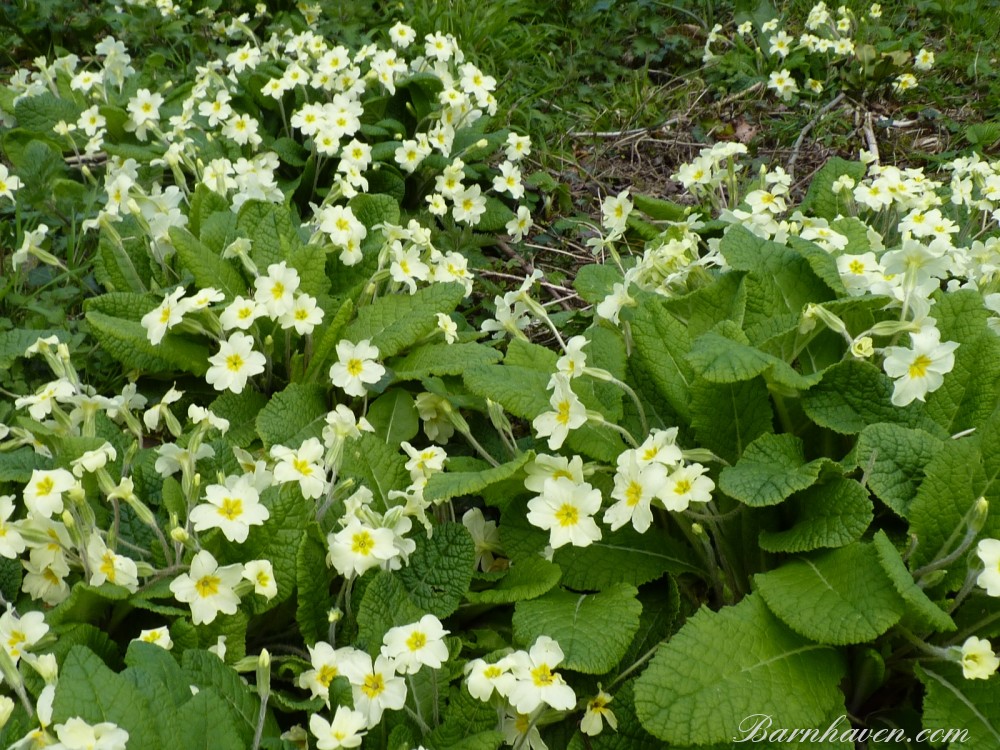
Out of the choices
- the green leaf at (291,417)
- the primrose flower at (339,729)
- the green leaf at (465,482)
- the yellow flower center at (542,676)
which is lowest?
the green leaf at (291,417)

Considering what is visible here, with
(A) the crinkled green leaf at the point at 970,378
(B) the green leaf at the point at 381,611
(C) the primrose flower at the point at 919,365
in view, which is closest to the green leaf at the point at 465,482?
(B) the green leaf at the point at 381,611

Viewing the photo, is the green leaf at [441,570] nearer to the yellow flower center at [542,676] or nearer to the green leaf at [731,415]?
the yellow flower center at [542,676]

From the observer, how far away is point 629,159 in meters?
5.40

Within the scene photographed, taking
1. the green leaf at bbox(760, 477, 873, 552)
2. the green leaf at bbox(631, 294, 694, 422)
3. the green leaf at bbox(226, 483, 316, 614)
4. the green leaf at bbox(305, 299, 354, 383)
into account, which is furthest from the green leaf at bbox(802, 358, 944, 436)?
the green leaf at bbox(305, 299, 354, 383)

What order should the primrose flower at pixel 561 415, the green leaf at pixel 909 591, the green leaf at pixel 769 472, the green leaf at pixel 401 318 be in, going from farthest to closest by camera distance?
the green leaf at pixel 401 318 < the primrose flower at pixel 561 415 < the green leaf at pixel 769 472 < the green leaf at pixel 909 591

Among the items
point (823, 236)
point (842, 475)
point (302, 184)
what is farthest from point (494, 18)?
point (842, 475)

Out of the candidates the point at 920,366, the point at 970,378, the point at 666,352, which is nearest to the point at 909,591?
the point at 920,366

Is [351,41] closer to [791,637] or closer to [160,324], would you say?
[160,324]

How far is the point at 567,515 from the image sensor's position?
2293mm

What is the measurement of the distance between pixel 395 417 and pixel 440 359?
24 centimetres

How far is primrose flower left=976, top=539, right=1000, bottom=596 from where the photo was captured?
6.18 ft

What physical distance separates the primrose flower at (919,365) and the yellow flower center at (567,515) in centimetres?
82

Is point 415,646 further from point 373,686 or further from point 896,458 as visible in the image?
point 896,458

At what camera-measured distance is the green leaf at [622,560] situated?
2.41 m
